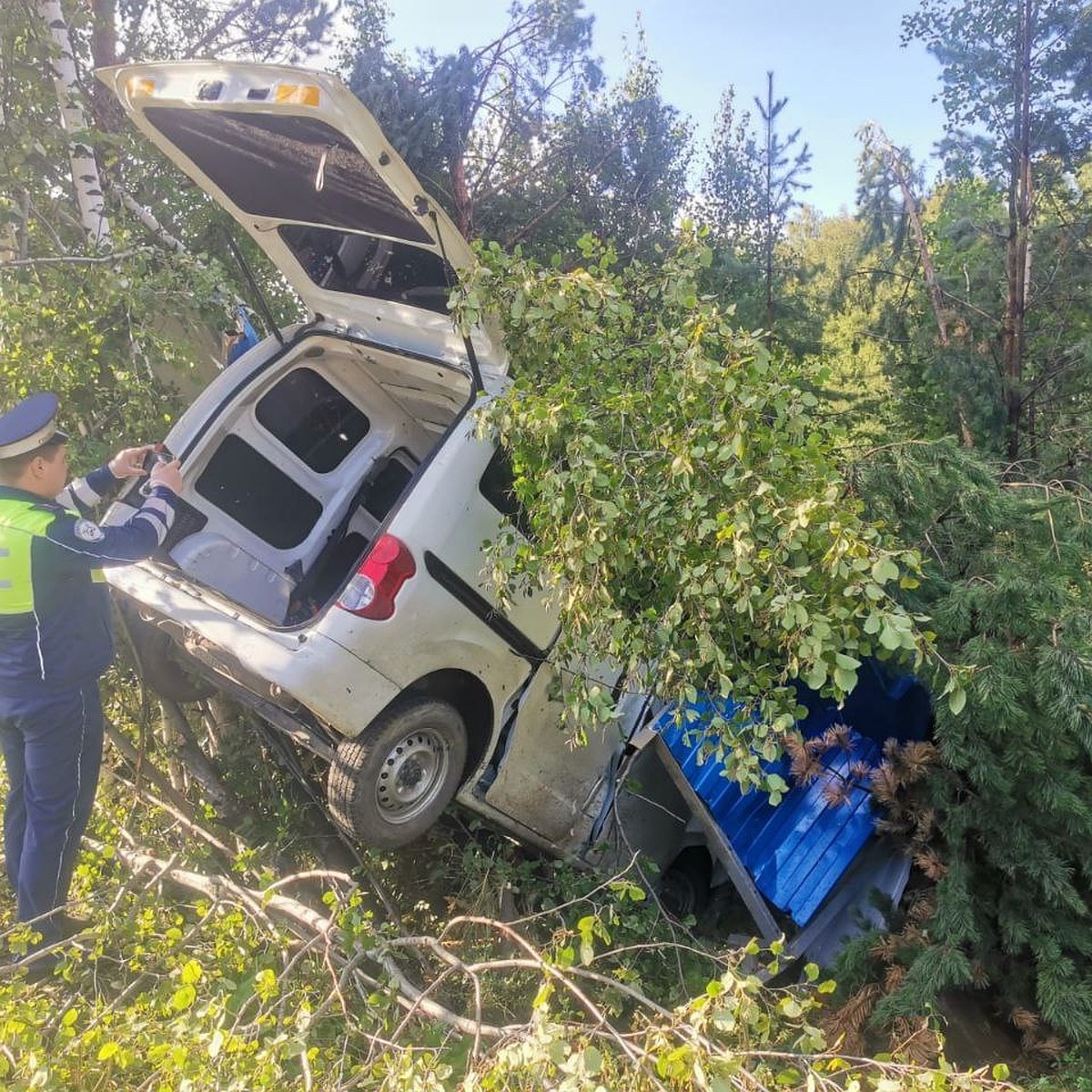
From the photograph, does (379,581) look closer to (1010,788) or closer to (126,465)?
(126,465)

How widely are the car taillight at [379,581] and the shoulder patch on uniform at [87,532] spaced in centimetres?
97

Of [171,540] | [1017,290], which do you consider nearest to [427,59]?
[1017,290]

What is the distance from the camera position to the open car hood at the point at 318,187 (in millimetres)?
2957

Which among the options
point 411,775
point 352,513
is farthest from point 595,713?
point 352,513

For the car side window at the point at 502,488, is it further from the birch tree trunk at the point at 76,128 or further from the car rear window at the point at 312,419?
the birch tree trunk at the point at 76,128

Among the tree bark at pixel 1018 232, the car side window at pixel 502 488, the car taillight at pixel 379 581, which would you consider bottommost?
the car taillight at pixel 379 581

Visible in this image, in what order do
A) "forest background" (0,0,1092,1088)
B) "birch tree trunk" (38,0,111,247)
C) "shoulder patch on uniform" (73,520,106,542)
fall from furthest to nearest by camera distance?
"birch tree trunk" (38,0,111,247), "shoulder patch on uniform" (73,520,106,542), "forest background" (0,0,1092,1088)

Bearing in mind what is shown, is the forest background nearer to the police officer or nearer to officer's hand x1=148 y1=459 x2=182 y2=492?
the police officer

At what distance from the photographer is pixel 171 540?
392cm

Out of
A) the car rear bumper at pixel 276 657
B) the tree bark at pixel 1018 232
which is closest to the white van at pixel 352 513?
the car rear bumper at pixel 276 657

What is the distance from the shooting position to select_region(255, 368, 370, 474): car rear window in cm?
432

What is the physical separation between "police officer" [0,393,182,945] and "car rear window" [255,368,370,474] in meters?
1.00

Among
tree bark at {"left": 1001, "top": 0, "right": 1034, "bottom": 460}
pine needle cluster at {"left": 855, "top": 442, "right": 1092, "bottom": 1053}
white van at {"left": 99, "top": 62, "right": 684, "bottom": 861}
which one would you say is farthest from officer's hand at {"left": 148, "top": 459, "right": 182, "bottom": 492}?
tree bark at {"left": 1001, "top": 0, "right": 1034, "bottom": 460}

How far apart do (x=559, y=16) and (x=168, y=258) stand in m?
7.46
